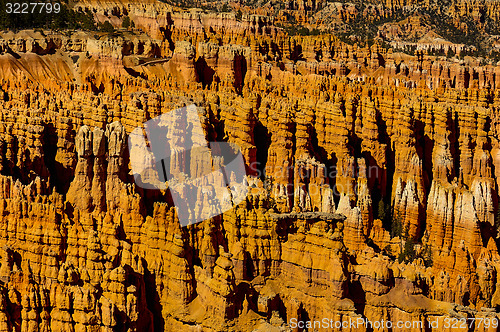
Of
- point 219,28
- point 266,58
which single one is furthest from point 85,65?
point 219,28

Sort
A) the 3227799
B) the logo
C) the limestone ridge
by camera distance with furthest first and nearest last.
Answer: the 3227799 < the logo < the limestone ridge

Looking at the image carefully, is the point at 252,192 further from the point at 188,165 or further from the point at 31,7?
the point at 31,7

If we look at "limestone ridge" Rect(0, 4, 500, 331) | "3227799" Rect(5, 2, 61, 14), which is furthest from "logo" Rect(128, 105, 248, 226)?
"3227799" Rect(5, 2, 61, 14)

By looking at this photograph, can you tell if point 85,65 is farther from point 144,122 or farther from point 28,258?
point 28,258

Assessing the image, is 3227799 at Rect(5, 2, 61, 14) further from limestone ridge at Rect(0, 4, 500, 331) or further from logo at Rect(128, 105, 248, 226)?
logo at Rect(128, 105, 248, 226)

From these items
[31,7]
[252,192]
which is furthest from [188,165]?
[31,7]
